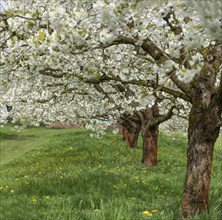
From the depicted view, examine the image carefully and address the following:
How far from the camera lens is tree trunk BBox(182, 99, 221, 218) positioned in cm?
739

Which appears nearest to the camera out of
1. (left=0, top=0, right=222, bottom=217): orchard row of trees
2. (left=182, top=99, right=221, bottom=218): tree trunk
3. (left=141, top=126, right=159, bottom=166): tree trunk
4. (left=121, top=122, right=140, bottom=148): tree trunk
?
(left=0, top=0, right=222, bottom=217): orchard row of trees

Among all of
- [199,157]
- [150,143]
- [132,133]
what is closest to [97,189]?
[199,157]

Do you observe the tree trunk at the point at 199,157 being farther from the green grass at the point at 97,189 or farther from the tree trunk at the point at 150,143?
the tree trunk at the point at 150,143

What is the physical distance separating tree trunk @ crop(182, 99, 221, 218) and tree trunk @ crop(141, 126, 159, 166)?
7976 millimetres

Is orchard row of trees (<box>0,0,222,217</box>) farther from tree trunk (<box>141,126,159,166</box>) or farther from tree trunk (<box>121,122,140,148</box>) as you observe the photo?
tree trunk (<box>121,122,140,148</box>)

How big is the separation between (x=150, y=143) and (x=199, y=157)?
27.9ft

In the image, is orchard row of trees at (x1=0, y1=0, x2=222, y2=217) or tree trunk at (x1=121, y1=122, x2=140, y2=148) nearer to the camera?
orchard row of trees at (x1=0, y1=0, x2=222, y2=217)

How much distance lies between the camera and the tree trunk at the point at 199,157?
7395 millimetres

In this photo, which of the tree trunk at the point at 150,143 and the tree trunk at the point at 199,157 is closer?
the tree trunk at the point at 199,157

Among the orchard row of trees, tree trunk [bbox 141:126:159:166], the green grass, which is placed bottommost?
the green grass

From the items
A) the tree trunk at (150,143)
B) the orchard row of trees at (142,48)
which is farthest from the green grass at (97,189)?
the orchard row of trees at (142,48)

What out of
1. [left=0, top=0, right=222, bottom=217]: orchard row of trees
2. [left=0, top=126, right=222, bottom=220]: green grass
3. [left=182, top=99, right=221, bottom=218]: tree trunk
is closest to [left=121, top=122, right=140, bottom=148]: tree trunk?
[left=0, top=126, right=222, bottom=220]: green grass

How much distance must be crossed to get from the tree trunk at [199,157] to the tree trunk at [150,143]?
314 inches

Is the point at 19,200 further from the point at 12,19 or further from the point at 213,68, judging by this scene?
the point at 213,68
